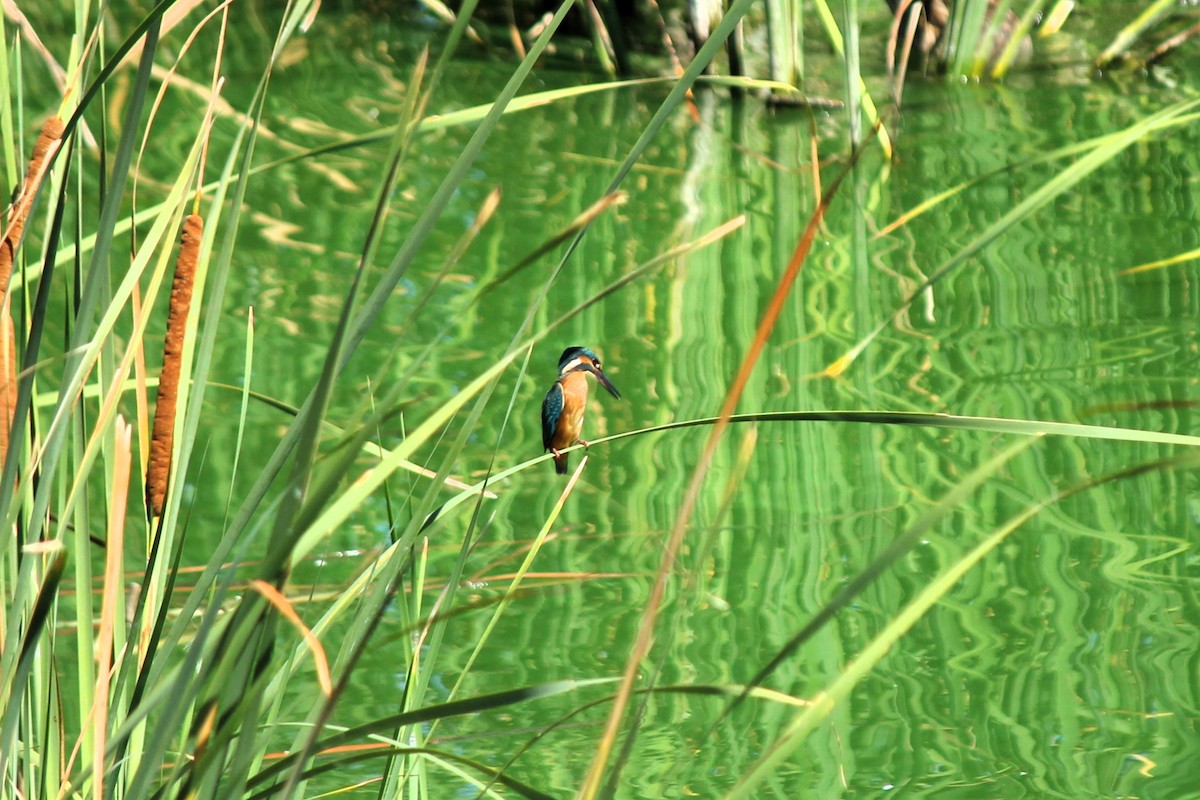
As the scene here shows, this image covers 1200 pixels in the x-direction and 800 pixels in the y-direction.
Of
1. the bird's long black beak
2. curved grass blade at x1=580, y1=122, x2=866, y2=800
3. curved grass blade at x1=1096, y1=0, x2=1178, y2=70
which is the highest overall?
curved grass blade at x1=1096, y1=0, x2=1178, y2=70

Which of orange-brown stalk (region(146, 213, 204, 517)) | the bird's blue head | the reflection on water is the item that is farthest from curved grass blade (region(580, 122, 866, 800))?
the bird's blue head

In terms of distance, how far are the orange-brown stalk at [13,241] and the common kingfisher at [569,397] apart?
1.42 m

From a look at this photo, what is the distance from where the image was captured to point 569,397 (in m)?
2.42

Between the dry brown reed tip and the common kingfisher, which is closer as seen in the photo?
the dry brown reed tip

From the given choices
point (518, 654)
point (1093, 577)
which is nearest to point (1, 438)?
point (518, 654)

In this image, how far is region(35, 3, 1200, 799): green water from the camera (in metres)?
1.82

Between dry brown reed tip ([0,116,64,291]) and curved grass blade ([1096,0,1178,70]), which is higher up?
curved grass blade ([1096,0,1178,70])

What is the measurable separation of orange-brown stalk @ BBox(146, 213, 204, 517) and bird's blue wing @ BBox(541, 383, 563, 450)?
142 cm

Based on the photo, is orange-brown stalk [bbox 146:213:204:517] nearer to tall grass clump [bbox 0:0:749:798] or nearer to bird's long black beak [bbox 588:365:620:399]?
tall grass clump [bbox 0:0:749:798]

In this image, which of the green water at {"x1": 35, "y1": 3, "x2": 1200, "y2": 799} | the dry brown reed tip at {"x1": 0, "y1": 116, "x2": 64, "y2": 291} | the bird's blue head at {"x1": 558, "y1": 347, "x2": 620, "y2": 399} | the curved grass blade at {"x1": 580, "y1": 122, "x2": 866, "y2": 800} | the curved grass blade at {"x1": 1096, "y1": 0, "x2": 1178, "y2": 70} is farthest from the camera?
the curved grass blade at {"x1": 1096, "y1": 0, "x2": 1178, "y2": 70}

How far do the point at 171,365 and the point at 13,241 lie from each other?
0.14 meters

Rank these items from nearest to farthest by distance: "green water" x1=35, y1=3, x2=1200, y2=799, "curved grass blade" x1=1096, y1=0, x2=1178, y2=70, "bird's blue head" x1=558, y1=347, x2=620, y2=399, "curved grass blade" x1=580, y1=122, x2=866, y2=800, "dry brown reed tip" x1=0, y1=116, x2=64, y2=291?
"curved grass blade" x1=580, y1=122, x2=866, y2=800 → "dry brown reed tip" x1=0, y1=116, x2=64, y2=291 → "green water" x1=35, y1=3, x2=1200, y2=799 → "bird's blue head" x1=558, y1=347, x2=620, y2=399 → "curved grass blade" x1=1096, y1=0, x2=1178, y2=70

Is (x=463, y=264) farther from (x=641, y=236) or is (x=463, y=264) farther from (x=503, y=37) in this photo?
(x=503, y=37)

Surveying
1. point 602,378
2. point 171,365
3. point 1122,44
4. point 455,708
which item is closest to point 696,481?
point 455,708
